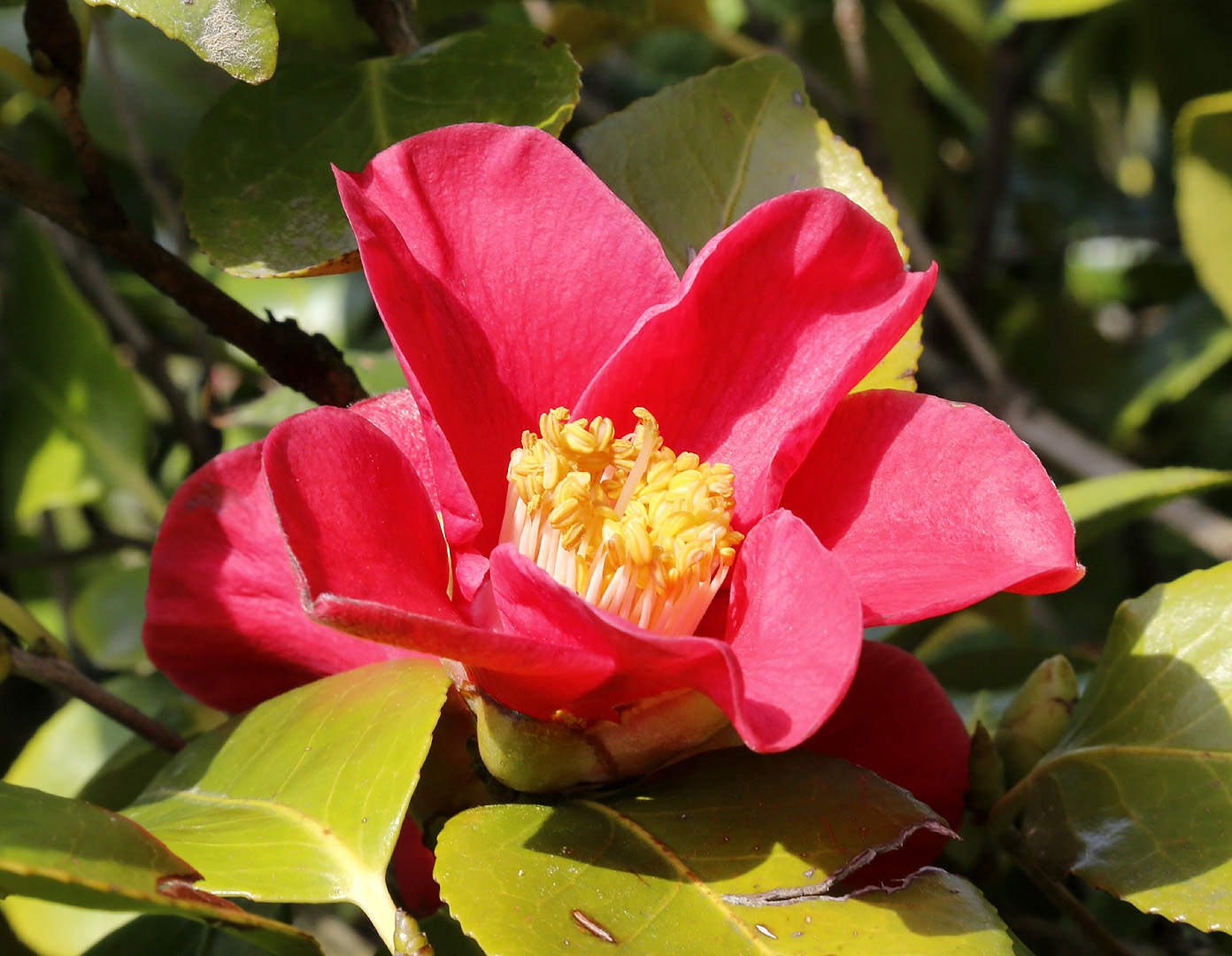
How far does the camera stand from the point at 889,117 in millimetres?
2049

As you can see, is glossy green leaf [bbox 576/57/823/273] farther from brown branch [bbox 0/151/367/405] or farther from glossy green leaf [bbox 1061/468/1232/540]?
glossy green leaf [bbox 1061/468/1232/540]

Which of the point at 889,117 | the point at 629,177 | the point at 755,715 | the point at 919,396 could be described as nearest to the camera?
the point at 755,715

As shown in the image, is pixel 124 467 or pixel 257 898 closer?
pixel 257 898

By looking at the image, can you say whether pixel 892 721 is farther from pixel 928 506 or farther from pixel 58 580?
pixel 58 580

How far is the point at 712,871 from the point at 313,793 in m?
0.20

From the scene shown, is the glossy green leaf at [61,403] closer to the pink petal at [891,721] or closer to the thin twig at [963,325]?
the pink petal at [891,721]

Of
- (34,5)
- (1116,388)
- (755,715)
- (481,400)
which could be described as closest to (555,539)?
(481,400)

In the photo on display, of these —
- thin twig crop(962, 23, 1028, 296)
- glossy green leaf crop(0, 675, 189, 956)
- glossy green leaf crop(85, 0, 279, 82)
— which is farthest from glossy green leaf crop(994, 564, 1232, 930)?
thin twig crop(962, 23, 1028, 296)

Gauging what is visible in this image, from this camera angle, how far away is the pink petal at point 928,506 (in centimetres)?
55

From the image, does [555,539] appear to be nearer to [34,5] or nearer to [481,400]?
[481,400]

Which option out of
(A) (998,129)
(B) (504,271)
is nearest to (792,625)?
(B) (504,271)

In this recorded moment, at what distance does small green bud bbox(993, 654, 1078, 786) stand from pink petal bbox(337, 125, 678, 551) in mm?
351

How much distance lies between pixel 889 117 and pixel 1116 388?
0.65 meters

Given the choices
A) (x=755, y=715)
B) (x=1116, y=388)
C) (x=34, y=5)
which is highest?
(x=34, y=5)
